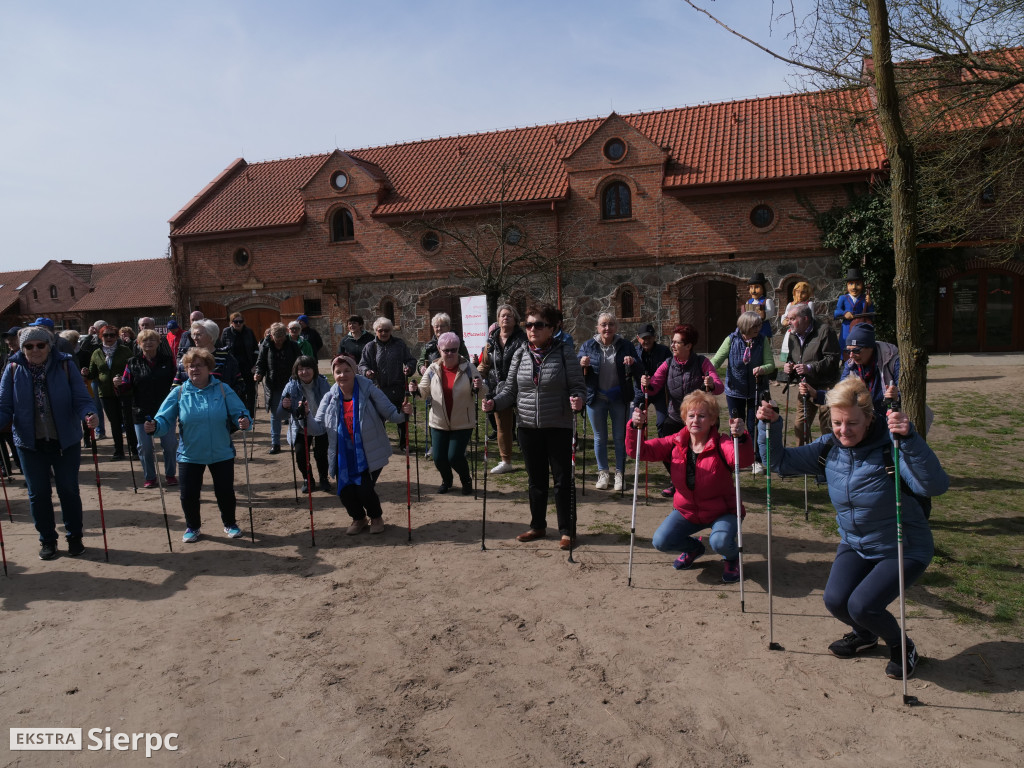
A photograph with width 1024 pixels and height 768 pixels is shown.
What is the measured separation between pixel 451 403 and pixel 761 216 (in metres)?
15.9

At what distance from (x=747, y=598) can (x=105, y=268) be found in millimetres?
48836

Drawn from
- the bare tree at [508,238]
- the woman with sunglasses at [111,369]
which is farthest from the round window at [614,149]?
the woman with sunglasses at [111,369]

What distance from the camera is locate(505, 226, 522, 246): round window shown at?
2230cm

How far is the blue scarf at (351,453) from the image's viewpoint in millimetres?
6199

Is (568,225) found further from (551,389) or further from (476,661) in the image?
(476,661)

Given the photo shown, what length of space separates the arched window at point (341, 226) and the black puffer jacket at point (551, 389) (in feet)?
66.3

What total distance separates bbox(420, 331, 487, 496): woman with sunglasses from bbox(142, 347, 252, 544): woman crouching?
198 centimetres

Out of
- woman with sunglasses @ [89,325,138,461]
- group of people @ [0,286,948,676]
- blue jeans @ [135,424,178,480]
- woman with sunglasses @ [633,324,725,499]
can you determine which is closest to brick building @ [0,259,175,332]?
woman with sunglasses @ [89,325,138,461]

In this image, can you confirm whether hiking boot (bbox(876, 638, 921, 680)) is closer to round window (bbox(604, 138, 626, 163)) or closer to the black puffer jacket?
the black puffer jacket

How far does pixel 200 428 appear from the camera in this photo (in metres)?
6.11

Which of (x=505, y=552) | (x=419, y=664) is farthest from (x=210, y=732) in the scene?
(x=505, y=552)

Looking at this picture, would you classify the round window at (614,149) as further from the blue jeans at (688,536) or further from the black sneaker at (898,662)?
the black sneaker at (898,662)

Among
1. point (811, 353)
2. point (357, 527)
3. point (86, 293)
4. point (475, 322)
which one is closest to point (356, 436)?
point (357, 527)

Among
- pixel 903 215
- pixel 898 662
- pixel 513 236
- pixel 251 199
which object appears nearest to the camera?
pixel 898 662
